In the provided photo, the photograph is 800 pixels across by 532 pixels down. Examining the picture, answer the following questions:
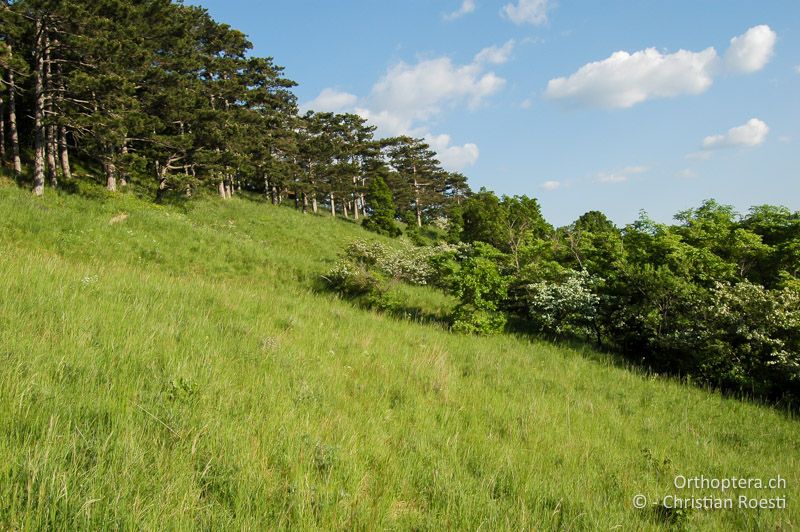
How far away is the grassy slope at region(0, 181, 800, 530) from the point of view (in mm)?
2326

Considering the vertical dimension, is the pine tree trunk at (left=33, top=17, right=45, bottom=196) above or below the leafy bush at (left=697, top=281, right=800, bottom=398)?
above

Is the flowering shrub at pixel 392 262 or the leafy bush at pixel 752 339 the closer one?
the leafy bush at pixel 752 339

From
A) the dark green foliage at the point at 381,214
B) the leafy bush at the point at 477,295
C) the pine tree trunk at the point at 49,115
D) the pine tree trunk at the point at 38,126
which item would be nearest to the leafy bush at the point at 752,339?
the leafy bush at the point at 477,295

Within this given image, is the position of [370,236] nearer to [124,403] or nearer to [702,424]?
[702,424]

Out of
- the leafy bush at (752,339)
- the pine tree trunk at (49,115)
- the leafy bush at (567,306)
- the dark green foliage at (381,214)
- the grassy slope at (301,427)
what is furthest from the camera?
the dark green foliage at (381,214)

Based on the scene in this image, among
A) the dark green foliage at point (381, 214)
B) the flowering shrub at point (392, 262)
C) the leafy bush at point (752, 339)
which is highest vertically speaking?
the dark green foliage at point (381, 214)

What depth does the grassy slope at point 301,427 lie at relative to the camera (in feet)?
7.63

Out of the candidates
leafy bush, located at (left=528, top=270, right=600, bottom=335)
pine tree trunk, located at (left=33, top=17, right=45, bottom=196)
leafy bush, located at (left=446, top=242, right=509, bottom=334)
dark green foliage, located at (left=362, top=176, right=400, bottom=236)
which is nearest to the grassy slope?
leafy bush, located at (left=446, top=242, right=509, bottom=334)

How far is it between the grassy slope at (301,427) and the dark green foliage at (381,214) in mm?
34453

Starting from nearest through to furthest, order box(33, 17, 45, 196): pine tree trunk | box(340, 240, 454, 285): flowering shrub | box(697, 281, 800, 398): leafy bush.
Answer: box(697, 281, 800, 398): leafy bush → box(33, 17, 45, 196): pine tree trunk → box(340, 240, 454, 285): flowering shrub

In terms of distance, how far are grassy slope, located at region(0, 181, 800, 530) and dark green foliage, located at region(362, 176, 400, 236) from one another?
1356 inches

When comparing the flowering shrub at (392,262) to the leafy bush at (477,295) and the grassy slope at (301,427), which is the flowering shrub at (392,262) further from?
the grassy slope at (301,427)

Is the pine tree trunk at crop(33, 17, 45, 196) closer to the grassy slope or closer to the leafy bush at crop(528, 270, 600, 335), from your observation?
the grassy slope

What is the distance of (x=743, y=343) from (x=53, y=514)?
1400 cm
